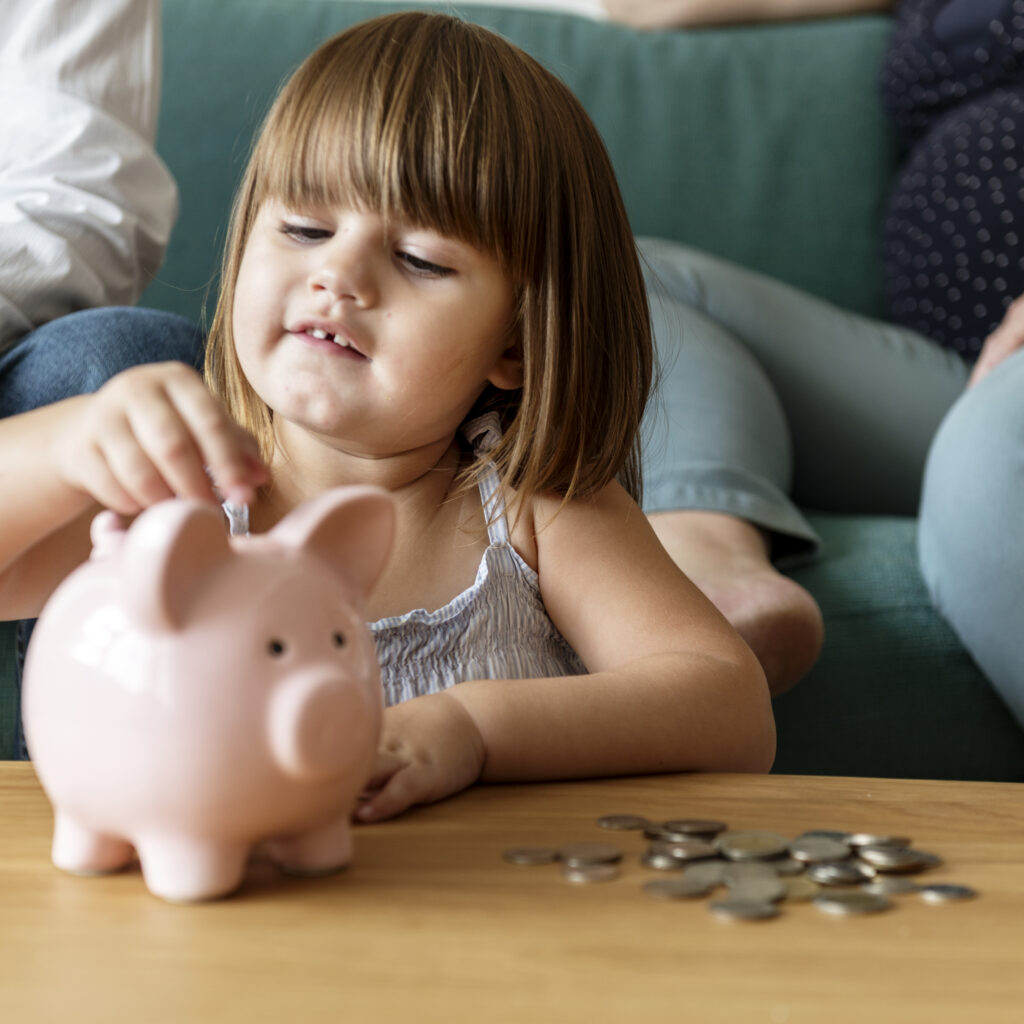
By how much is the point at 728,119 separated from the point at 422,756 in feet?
4.69

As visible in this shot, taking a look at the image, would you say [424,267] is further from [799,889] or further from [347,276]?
[799,889]

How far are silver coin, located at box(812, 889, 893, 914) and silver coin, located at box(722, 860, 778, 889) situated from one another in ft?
0.07

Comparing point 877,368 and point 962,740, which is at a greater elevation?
point 877,368

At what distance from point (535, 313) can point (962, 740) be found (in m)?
0.58

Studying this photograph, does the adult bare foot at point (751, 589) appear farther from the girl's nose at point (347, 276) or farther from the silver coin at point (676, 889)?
the silver coin at point (676, 889)

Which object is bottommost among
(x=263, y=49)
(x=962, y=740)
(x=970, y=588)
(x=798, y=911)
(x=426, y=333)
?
(x=962, y=740)

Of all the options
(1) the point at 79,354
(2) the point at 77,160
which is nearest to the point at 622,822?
(1) the point at 79,354

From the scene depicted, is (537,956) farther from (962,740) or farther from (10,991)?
(962,740)

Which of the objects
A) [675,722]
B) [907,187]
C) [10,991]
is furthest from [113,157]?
[907,187]

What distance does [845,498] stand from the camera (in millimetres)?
1517

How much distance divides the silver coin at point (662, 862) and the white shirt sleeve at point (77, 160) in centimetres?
71

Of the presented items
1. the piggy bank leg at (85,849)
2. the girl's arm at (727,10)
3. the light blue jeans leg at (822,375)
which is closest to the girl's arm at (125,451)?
the piggy bank leg at (85,849)

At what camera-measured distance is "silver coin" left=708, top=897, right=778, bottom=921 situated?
0.39 metres

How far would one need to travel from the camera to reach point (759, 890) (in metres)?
0.41
